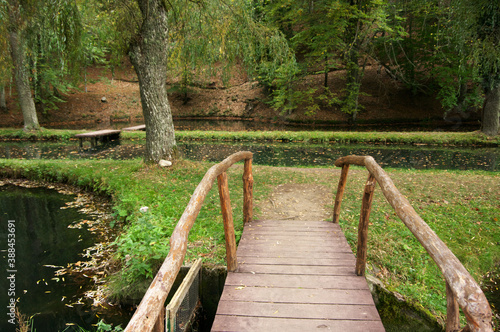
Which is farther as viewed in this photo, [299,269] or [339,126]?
[339,126]

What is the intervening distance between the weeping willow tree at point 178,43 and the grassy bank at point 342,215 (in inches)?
52.6

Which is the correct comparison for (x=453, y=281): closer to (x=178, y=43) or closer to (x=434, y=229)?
(x=434, y=229)

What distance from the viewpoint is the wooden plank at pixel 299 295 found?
2.75 meters

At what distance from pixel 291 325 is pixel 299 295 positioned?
397 mm

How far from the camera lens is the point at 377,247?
173 inches

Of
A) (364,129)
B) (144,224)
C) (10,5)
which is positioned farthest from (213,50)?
(364,129)

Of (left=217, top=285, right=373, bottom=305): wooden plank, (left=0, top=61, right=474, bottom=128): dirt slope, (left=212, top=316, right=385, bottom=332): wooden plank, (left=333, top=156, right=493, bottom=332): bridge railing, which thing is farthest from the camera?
(left=0, top=61, right=474, bottom=128): dirt slope

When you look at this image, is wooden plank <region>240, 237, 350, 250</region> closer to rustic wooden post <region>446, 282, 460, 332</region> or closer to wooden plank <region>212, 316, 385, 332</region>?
wooden plank <region>212, 316, 385, 332</region>

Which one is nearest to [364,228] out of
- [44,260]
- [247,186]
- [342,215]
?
[247,186]

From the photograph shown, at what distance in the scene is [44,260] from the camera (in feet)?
16.1

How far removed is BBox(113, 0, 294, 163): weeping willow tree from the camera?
7.64 meters

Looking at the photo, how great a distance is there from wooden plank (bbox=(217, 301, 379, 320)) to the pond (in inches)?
79.5

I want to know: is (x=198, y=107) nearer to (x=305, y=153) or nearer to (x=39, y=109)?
(x=39, y=109)

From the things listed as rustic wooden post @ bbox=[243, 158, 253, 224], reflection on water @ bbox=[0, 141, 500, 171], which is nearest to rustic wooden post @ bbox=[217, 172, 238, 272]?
rustic wooden post @ bbox=[243, 158, 253, 224]
